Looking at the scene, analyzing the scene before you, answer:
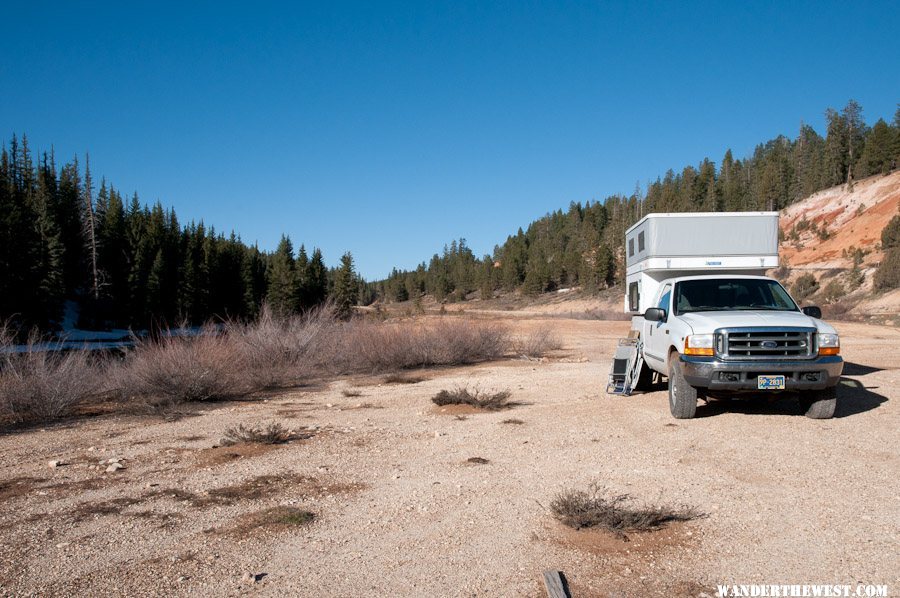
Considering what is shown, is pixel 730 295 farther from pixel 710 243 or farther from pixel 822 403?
pixel 710 243

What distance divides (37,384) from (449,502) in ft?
28.6

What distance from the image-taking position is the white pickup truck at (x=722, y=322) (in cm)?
816

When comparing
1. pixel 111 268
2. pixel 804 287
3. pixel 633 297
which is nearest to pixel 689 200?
pixel 804 287

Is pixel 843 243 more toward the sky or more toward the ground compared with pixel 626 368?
more toward the sky

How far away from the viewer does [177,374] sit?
12.5 m

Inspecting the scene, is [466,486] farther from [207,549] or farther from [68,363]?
[68,363]

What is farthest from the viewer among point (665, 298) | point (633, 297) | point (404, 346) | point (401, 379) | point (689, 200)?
point (689, 200)

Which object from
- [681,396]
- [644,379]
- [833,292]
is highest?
[833,292]

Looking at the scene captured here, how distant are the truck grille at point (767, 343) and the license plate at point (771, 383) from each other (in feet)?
0.88

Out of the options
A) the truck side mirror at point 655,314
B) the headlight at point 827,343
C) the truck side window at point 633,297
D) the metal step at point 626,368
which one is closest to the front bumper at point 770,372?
the headlight at point 827,343

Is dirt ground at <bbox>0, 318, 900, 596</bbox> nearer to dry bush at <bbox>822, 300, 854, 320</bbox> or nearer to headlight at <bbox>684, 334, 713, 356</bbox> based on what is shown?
headlight at <bbox>684, 334, 713, 356</bbox>

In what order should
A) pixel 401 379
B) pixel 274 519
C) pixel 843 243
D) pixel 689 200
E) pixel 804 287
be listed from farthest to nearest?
pixel 689 200 → pixel 843 243 → pixel 804 287 → pixel 401 379 → pixel 274 519

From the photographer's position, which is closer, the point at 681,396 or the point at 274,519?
the point at 274,519

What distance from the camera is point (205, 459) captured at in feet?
23.9
